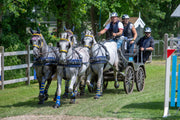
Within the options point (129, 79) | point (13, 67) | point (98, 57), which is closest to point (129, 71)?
point (129, 79)

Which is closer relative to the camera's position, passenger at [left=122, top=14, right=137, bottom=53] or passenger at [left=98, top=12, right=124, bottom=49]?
passenger at [left=98, top=12, right=124, bottom=49]

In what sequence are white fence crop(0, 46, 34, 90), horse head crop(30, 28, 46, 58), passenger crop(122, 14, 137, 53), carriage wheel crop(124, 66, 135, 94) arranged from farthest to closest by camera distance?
white fence crop(0, 46, 34, 90), passenger crop(122, 14, 137, 53), carriage wheel crop(124, 66, 135, 94), horse head crop(30, 28, 46, 58)

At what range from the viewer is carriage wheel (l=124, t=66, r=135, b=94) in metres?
13.2

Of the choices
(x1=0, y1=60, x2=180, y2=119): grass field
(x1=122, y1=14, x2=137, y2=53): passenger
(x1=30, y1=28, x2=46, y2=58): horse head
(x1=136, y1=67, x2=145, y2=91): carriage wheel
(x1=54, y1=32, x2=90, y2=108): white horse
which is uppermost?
(x1=122, y1=14, x2=137, y2=53): passenger

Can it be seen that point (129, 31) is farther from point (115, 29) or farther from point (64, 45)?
point (64, 45)

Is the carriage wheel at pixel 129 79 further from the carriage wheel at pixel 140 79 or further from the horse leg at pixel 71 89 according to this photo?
the horse leg at pixel 71 89

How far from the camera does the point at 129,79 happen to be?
13.5m

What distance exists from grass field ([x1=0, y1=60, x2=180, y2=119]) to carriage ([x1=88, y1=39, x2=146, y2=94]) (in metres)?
0.36

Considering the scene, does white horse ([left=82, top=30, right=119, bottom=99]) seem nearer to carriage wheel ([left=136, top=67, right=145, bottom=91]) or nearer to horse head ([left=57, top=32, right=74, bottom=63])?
horse head ([left=57, top=32, right=74, bottom=63])

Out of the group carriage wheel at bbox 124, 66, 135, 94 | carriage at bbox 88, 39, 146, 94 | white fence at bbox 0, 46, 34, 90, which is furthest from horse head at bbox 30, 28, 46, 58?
white fence at bbox 0, 46, 34, 90

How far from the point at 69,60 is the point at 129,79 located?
3.62m

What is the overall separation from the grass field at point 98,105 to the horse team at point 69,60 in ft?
1.40

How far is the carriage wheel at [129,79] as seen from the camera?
43.4 feet

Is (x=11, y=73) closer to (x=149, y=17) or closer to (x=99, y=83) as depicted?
(x=99, y=83)
